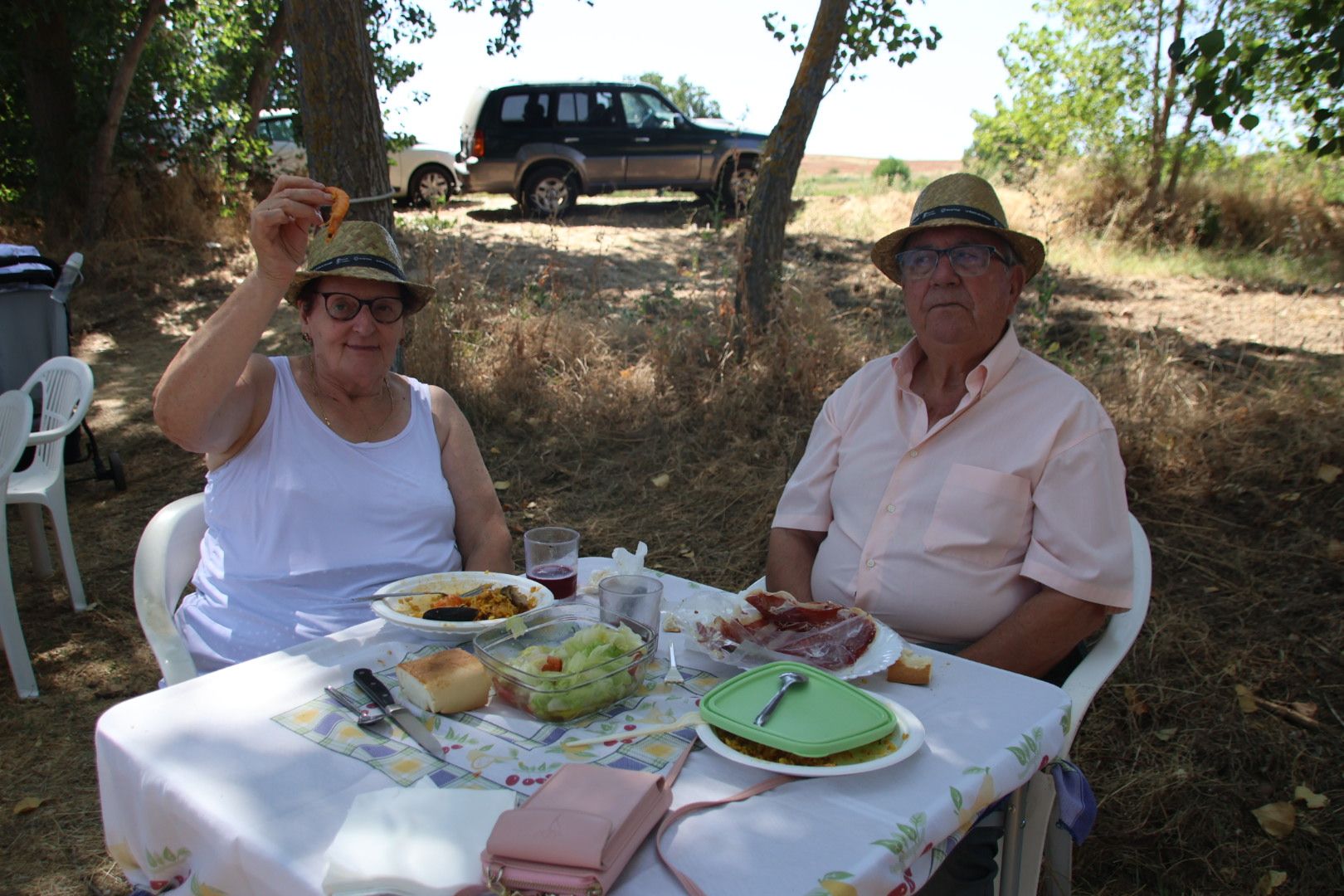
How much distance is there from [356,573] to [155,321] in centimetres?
763

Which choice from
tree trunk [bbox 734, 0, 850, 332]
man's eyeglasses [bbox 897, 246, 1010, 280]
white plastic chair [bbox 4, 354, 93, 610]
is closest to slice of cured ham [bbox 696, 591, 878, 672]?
man's eyeglasses [bbox 897, 246, 1010, 280]

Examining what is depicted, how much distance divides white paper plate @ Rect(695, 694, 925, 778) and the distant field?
34.2 metres

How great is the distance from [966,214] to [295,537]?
184 centimetres

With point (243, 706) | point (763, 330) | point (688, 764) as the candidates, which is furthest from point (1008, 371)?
point (763, 330)

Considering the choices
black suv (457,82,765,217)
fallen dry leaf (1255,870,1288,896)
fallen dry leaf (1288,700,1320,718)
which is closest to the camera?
fallen dry leaf (1255,870,1288,896)

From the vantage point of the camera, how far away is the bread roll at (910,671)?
1674mm

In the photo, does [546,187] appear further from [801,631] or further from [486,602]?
[801,631]

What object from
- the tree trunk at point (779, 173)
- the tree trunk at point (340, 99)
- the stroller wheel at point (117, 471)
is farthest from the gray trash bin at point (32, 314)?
the tree trunk at point (779, 173)

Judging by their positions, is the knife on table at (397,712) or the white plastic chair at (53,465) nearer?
the knife on table at (397,712)

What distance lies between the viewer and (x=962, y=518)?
7.50 ft

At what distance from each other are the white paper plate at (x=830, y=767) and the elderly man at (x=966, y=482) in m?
0.81

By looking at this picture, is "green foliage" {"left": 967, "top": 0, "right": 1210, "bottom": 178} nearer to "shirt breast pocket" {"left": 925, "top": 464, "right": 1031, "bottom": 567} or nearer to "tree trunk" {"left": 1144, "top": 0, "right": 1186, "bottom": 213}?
"tree trunk" {"left": 1144, "top": 0, "right": 1186, "bottom": 213}

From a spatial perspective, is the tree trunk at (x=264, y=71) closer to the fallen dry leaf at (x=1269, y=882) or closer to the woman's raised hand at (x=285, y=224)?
the woman's raised hand at (x=285, y=224)

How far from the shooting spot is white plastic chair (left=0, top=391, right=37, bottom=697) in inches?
139
